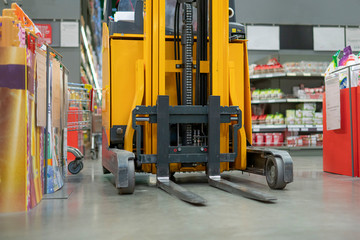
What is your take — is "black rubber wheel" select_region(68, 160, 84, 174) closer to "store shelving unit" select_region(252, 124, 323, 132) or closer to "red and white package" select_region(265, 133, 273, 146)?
"store shelving unit" select_region(252, 124, 323, 132)

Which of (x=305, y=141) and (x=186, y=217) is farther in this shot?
(x=305, y=141)

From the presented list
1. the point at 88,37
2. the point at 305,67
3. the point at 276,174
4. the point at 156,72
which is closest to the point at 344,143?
the point at 276,174

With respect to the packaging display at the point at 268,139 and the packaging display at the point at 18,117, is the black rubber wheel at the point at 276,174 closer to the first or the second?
the packaging display at the point at 18,117

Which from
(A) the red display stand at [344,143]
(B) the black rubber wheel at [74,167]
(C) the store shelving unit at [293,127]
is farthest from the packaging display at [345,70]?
(C) the store shelving unit at [293,127]

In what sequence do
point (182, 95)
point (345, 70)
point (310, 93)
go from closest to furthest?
point (182, 95) → point (345, 70) → point (310, 93)

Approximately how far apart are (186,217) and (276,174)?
43.1 inches

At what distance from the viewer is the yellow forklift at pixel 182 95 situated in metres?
2.90

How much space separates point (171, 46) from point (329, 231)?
83.4 inches

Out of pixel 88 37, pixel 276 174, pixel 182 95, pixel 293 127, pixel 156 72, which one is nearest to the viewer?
pixel 276 174

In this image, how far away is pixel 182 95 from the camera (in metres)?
3.14

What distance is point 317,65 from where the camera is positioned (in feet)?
24.5

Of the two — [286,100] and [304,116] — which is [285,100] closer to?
[286,100]

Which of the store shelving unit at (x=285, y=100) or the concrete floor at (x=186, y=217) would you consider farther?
the store shelving unit at (x=285, y=100)

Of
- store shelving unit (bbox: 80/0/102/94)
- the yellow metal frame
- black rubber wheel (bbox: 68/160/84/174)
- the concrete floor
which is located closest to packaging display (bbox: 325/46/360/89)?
the yellow metal frame
